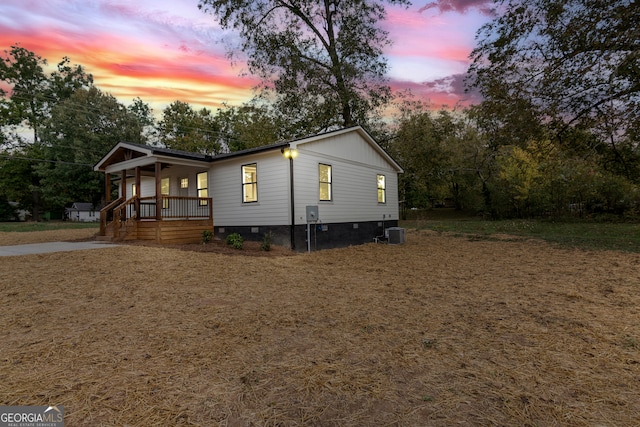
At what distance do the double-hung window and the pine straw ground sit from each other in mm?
5764

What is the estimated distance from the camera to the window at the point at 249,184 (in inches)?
448

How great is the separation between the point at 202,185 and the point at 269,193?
4.19 metres

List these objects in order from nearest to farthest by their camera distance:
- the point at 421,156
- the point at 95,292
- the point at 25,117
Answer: the point at 95,292, the point at 421,156, the point at 25,117

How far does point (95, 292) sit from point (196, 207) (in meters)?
8.09

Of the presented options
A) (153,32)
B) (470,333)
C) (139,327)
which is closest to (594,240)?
(470,333)

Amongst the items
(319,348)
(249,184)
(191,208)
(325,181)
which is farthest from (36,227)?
(319,348)

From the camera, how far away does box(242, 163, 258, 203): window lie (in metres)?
11.4

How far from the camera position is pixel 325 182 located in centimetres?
1188

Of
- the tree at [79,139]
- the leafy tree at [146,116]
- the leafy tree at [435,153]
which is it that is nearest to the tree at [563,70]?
the leafy tree at [435,153]

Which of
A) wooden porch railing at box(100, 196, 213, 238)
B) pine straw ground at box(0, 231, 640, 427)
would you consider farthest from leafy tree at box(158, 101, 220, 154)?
pine straw ground at box(0, 231, 640, 427)

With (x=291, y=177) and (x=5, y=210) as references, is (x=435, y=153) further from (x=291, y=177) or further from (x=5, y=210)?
(x=5, y=210)

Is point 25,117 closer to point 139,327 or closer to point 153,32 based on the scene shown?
point 153,32

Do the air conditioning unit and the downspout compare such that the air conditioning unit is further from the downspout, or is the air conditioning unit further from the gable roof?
the downspout

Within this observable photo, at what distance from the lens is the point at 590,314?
4.11 m
